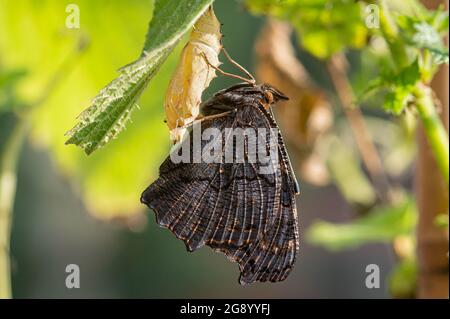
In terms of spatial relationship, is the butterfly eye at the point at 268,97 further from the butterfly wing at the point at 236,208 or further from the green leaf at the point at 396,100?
the green leaf at the point at 396,100

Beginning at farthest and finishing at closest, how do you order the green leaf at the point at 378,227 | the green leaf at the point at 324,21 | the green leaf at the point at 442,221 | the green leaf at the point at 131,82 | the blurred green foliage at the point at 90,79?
the blurred green foliage at the point at 90,79, the green leaf at the point at 378,227, the green leaf at the point at 324,21, the green leaf at the point at 442,221, the green leaf at the point at 131,82


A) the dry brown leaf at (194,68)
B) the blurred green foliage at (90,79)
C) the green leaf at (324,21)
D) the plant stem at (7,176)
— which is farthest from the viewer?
the blurred green foliage at (90,79)

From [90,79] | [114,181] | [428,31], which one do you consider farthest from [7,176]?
[428,31]

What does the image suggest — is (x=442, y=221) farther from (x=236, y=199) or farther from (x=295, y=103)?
(x=295, y=103)

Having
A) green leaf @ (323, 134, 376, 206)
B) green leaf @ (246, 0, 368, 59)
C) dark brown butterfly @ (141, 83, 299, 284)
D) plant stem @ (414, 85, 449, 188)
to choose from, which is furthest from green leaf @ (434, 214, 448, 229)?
green leaf @ (323, 134, 376, 206)

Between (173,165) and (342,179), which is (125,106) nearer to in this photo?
(173,165)

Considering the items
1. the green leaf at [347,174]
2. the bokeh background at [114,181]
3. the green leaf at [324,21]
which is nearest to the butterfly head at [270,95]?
the green leaf at [324,21]
